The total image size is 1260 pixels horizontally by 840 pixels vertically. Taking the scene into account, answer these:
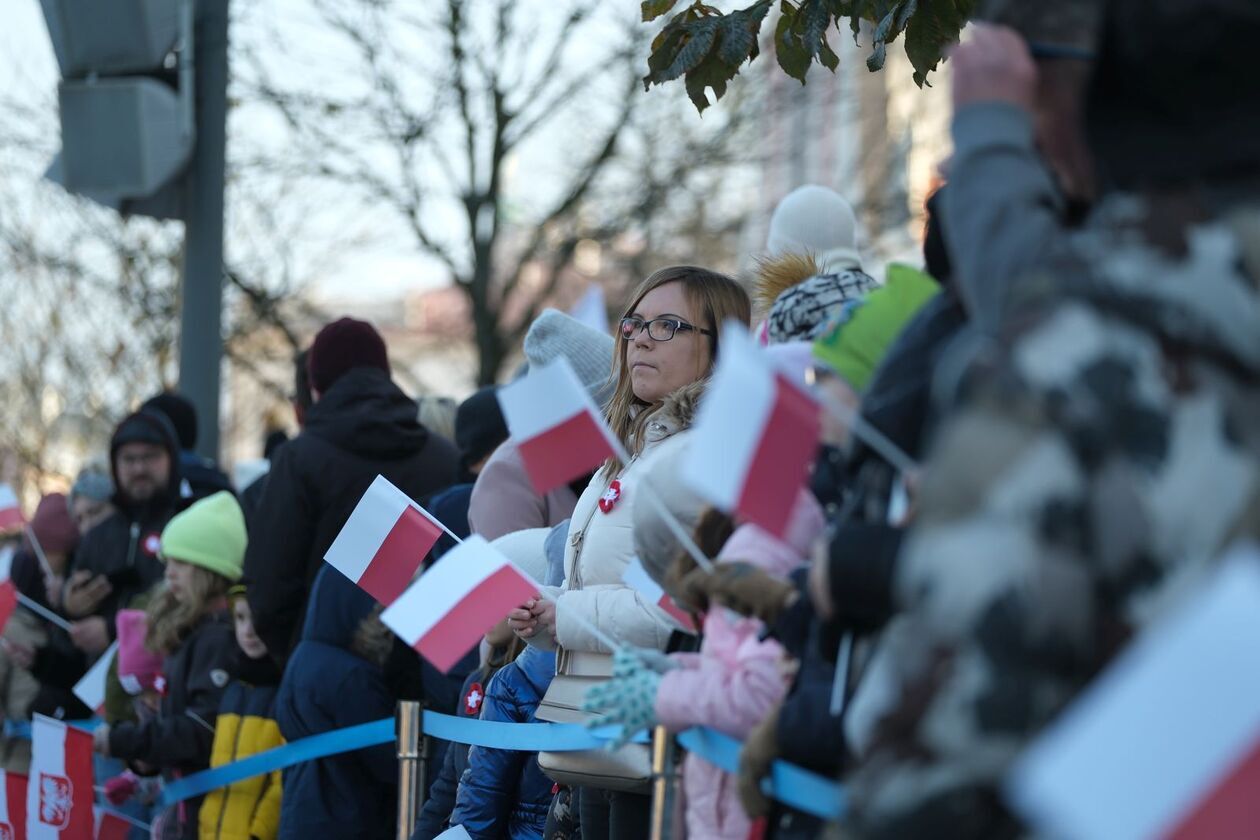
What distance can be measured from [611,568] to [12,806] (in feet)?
11.3

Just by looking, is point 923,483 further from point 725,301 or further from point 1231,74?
point 725,301

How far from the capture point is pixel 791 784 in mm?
3117

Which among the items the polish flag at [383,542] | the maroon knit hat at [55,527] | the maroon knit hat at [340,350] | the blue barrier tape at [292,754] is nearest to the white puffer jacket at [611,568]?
the polish flag at [383,542]

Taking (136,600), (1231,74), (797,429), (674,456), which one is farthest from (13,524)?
(1231,74)

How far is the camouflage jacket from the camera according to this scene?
2.16 m

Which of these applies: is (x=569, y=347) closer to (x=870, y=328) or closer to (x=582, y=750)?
(x=582, y=750)

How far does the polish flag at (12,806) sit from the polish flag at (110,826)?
1.41ft

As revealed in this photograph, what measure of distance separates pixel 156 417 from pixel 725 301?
157 inches

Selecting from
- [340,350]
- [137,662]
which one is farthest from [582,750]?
[137,662]

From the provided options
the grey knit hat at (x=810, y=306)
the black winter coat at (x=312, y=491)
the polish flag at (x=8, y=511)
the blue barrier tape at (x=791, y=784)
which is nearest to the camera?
the blue barrier tape at (x=791, y=784)

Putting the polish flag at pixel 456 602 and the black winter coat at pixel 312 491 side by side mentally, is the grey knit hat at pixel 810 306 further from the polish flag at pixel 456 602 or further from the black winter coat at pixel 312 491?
the black winter coat at pixel 312 491

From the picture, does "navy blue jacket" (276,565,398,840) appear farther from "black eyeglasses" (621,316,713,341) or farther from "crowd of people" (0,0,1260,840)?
"black eyeglasses" (621,316,713,341)

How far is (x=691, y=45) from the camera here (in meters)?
4.94

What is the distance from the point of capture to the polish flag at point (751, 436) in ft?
8.81
